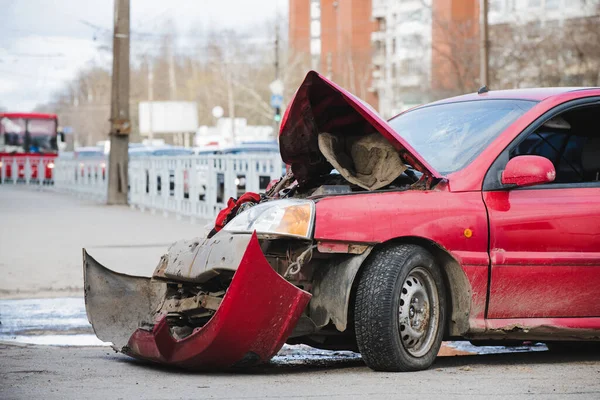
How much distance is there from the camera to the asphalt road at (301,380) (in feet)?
17.8

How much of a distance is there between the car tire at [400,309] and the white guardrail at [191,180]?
10.6 m

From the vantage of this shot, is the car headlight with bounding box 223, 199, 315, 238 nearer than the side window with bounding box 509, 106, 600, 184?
Yes

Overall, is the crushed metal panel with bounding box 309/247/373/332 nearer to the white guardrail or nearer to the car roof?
the car roof

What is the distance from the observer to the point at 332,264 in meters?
6.05

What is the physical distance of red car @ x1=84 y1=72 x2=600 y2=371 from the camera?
5852 mm

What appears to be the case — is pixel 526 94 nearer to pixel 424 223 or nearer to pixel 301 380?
pixel 424 223

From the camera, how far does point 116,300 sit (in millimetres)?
6965

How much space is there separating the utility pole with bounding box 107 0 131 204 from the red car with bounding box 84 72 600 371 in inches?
848

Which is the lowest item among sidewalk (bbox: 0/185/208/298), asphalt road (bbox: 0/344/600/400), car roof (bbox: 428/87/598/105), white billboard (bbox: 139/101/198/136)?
sidewalk (bbox: 0/185/208/298)

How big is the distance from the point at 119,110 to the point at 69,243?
12577mm

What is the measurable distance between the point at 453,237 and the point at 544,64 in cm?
4572

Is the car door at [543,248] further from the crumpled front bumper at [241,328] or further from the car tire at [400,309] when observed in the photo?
the crumpled front bumper at [241,328]

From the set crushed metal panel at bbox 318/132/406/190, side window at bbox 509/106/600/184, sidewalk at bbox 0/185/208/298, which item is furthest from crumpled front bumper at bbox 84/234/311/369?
sidewalk at bbox 0/185/208/298

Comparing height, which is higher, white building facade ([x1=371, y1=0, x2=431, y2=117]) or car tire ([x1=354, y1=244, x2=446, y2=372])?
white building facade ([x1=371, y1=0, x2=431, y2=117])
